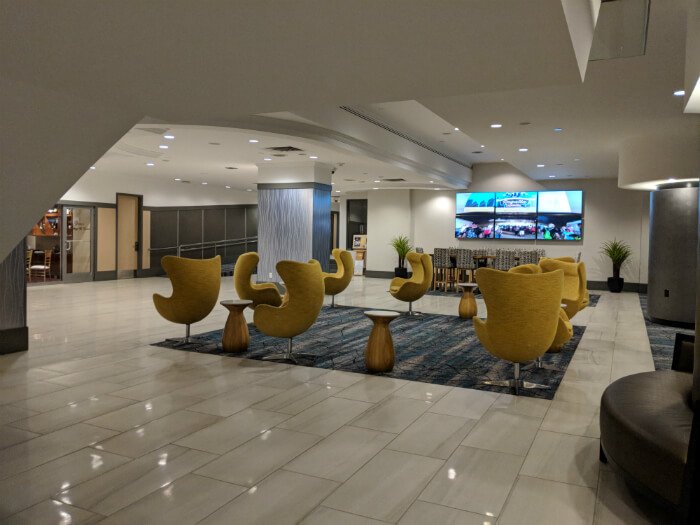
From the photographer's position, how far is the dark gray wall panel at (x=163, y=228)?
17.8 meters

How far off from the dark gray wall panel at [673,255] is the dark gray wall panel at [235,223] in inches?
574

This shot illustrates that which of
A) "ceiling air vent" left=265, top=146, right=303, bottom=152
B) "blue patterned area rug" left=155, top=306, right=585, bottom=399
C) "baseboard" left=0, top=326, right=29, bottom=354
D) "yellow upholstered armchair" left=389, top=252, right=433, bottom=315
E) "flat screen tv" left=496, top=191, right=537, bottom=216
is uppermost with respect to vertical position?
"ceiling air vent" left=265, top=146, right=303, bottom=152

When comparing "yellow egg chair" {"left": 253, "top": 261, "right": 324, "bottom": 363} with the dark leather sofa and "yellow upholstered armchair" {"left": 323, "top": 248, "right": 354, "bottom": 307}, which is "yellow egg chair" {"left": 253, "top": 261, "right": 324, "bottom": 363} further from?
"yellow upholstered armchair" {"left": 323, "top": 248, "right": 354, "bottom": 307}

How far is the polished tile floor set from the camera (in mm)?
2875

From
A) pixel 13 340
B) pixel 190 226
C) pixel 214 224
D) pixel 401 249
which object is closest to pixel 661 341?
pixel 13 340

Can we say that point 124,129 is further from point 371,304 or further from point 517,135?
point 371,304

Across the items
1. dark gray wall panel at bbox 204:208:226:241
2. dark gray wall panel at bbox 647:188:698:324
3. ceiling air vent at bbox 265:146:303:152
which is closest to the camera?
dark gray wall panel at bbox 647:188:698:324

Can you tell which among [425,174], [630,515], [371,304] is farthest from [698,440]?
[425,174]

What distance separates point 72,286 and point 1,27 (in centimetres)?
1410

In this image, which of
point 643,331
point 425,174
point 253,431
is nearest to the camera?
point 253,431

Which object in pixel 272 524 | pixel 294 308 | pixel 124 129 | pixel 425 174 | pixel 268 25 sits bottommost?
pixel 272 524

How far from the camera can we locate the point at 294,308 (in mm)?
5973

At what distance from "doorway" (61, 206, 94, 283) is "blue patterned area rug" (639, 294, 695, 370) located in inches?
556

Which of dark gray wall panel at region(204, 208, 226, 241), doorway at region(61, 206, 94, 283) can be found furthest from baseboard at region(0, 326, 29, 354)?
dark gray wall panel at region(204, 208, 226, 241)
